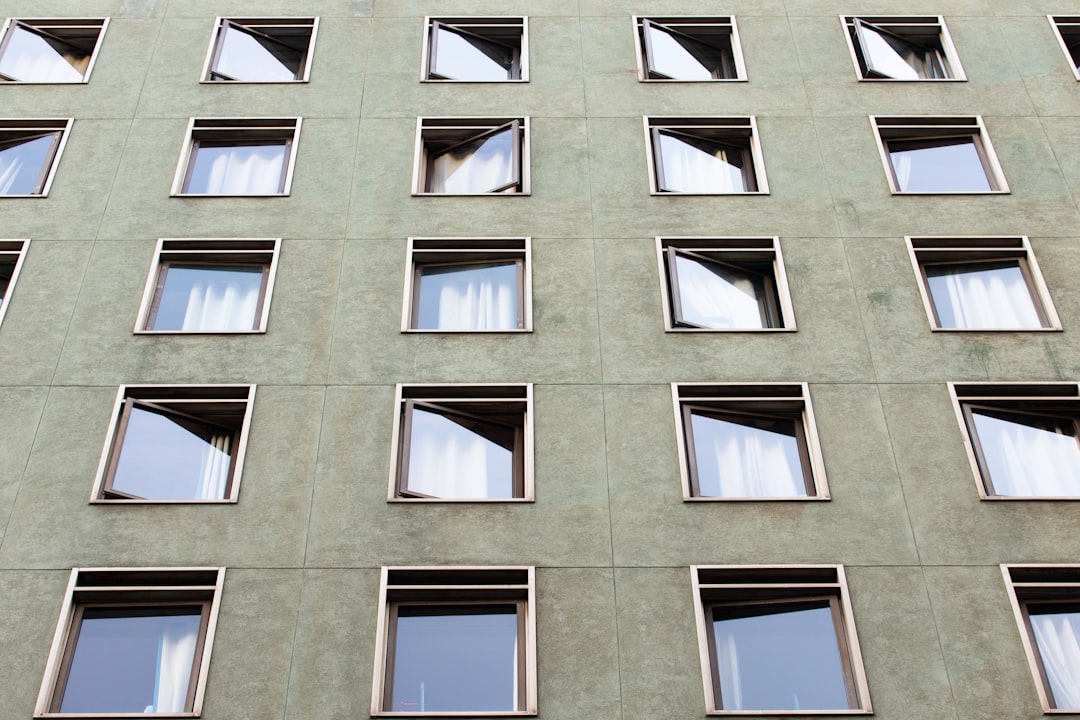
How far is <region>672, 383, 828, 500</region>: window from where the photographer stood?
59.3 feet

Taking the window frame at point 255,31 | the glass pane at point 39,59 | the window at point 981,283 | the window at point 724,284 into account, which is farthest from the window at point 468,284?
the glass pane at point 39,59

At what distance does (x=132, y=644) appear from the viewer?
54.0 ft

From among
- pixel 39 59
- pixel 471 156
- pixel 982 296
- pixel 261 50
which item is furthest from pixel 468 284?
pixel 39 59

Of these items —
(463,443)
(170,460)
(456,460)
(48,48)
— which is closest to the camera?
(170,460)

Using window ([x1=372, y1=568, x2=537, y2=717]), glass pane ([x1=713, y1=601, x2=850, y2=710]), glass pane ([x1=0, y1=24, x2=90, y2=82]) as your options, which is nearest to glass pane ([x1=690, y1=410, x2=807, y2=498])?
glass pane ([x1=713, y1=601, x2=850, y2=710])

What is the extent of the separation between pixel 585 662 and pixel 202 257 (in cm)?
1079

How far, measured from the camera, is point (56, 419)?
1836 centimetres

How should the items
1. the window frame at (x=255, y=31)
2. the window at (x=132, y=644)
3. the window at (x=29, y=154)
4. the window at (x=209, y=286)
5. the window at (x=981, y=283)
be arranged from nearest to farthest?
the window at (x=132, y=644), the window at (x=209, y=286), the window at (x=981, y=283), the window at (x=29, y=154), the window frame at (x=255, y=31)

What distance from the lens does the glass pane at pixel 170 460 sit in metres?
18.0

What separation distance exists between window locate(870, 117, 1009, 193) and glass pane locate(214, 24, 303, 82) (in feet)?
42.2

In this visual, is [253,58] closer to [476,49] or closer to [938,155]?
[476,49]

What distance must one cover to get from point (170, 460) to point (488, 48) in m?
12.5

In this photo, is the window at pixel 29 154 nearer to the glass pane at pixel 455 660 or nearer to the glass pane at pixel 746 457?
the glass pane at pixel 455 660

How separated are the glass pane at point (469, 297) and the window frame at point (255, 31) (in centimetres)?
630
